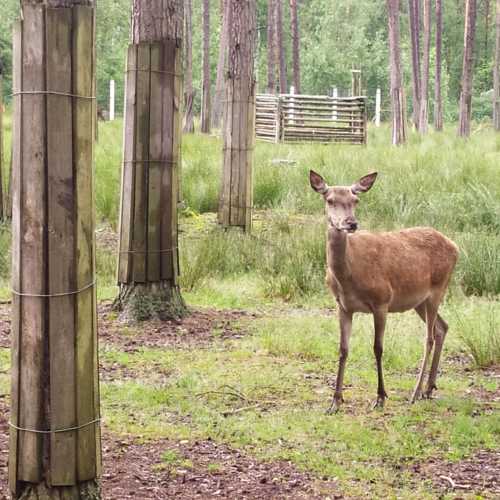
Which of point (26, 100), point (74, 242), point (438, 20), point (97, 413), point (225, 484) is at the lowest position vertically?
point (225, 484)

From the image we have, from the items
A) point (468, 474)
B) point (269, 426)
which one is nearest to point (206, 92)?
point (269, 426)

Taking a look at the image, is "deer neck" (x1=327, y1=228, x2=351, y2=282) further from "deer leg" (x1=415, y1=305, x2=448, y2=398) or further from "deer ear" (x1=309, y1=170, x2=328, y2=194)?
"deer leg" (x1=415, y1=305, x2=448, y2=398)

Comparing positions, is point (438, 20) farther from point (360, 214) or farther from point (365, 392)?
point (365, 392)

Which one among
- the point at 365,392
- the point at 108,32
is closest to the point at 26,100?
the point at 365,392

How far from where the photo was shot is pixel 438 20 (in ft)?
145

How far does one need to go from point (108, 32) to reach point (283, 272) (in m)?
44.3

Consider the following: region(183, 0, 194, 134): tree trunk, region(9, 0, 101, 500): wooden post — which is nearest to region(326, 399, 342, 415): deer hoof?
region(9, 0, 101, 500): wooden post

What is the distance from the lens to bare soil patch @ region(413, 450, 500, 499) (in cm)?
546

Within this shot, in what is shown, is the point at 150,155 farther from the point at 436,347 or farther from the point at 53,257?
the point at 53,257

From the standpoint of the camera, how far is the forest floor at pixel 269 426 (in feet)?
18.0

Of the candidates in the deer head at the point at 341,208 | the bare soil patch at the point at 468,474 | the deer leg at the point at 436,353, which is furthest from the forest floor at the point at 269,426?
the deer head at the point at 341,208

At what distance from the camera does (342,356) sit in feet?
22.8

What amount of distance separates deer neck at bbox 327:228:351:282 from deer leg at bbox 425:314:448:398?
1.05 m

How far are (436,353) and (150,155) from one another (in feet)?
10.4
